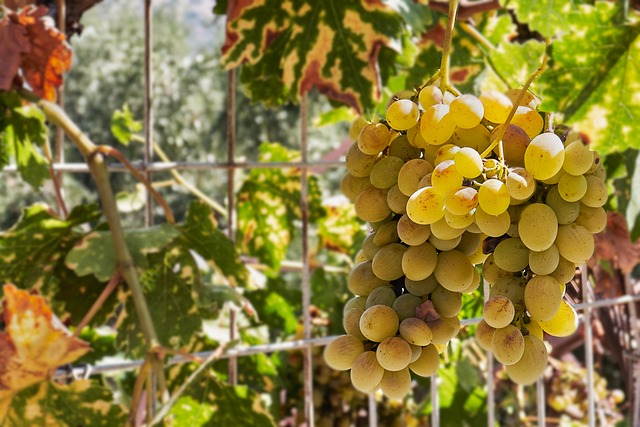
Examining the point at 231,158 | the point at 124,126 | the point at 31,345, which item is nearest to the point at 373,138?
the point at 31,345

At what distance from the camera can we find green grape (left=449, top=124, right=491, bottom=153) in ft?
0.94

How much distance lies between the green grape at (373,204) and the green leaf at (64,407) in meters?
0.41

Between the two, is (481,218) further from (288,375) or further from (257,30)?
(288,375)

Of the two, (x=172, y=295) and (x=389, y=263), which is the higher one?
(x=389, y=263)

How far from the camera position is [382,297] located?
0.96 ft

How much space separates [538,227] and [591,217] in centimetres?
3

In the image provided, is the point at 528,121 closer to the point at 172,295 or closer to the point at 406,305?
the point at 406,305

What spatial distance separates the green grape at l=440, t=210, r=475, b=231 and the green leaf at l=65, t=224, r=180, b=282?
0.46 metres

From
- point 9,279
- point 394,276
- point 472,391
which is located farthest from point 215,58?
point 394,276

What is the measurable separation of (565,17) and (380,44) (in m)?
0.21

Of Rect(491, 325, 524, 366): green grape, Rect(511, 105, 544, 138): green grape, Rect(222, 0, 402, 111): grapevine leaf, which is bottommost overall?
Rect(491, 325, 524, 366): green grape

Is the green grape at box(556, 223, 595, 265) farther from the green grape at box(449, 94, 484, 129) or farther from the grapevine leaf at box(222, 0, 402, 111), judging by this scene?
the grapevine leaf at box(222, 0, 402, 111)

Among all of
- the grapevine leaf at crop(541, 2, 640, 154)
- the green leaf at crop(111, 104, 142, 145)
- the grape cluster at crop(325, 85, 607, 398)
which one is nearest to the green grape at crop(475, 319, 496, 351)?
the grape cluster at crop(325, 85, 607, 398)

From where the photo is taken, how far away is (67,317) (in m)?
0.74
